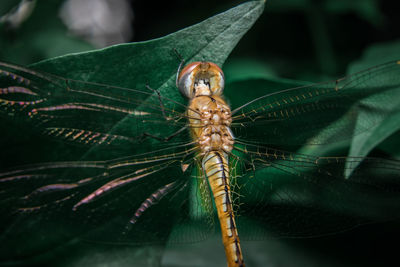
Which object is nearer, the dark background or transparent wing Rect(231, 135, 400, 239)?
transparent wing Rect(231, 135, 400, 239)

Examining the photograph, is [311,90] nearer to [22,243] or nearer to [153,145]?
[153,145]

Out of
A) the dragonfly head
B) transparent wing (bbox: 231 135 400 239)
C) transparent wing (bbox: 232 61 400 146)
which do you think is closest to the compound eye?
the dragonfly head

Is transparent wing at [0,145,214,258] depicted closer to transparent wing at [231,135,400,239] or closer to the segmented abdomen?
the segmented abdomen

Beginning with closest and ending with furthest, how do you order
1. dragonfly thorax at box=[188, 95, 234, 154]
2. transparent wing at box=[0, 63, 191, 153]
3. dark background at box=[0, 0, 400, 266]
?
transparent wing at box=[0, 63, 191, 153] < dragonfly thorax at box=[188, 95, 234, 154] < dark background at box=[0, 0, 400, 266]

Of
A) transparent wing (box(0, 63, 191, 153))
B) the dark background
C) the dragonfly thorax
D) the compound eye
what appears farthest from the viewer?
the dark background

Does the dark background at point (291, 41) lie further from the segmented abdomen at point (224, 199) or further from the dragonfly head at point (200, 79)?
the dragonfly head at point (200, 79)

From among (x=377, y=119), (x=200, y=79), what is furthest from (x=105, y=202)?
(x=377, y=119)

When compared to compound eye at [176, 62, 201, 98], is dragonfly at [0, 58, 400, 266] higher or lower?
lower

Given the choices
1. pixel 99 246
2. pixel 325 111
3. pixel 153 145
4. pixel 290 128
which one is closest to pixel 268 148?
pixel 290 128
